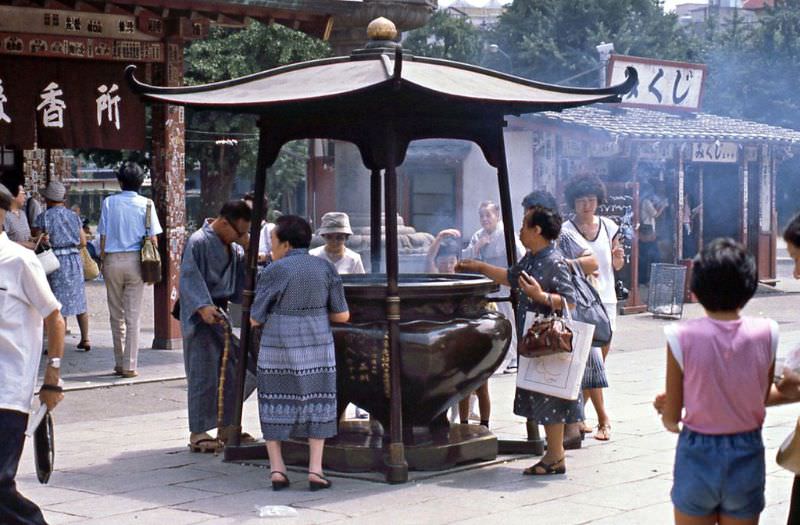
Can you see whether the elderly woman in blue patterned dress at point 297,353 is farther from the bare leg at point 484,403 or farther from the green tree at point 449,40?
the green tree at point 449,40

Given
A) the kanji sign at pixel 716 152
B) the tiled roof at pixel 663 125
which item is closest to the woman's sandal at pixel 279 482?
the tiled roof at pixel 663 125

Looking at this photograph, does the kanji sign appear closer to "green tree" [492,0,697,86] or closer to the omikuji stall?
the omikuji stall

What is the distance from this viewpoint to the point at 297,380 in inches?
279

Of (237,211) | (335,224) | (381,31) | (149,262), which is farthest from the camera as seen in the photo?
(149,262)

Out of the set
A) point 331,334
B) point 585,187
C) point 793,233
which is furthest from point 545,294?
point 793,233

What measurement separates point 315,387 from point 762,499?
3252 millimetres

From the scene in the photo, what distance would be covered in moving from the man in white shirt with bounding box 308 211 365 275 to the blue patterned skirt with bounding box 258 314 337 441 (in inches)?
79.0

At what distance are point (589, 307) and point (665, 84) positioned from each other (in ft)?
48.2

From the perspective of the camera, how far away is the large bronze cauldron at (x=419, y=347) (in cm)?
746

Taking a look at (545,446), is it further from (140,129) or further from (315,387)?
(140,129)

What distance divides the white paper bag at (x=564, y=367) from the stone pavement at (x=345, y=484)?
0.51 m

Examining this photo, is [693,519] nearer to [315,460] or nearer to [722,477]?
[722,477]

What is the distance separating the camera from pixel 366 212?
602 inches

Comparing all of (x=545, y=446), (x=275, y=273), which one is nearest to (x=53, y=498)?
(x=275, y=273)
